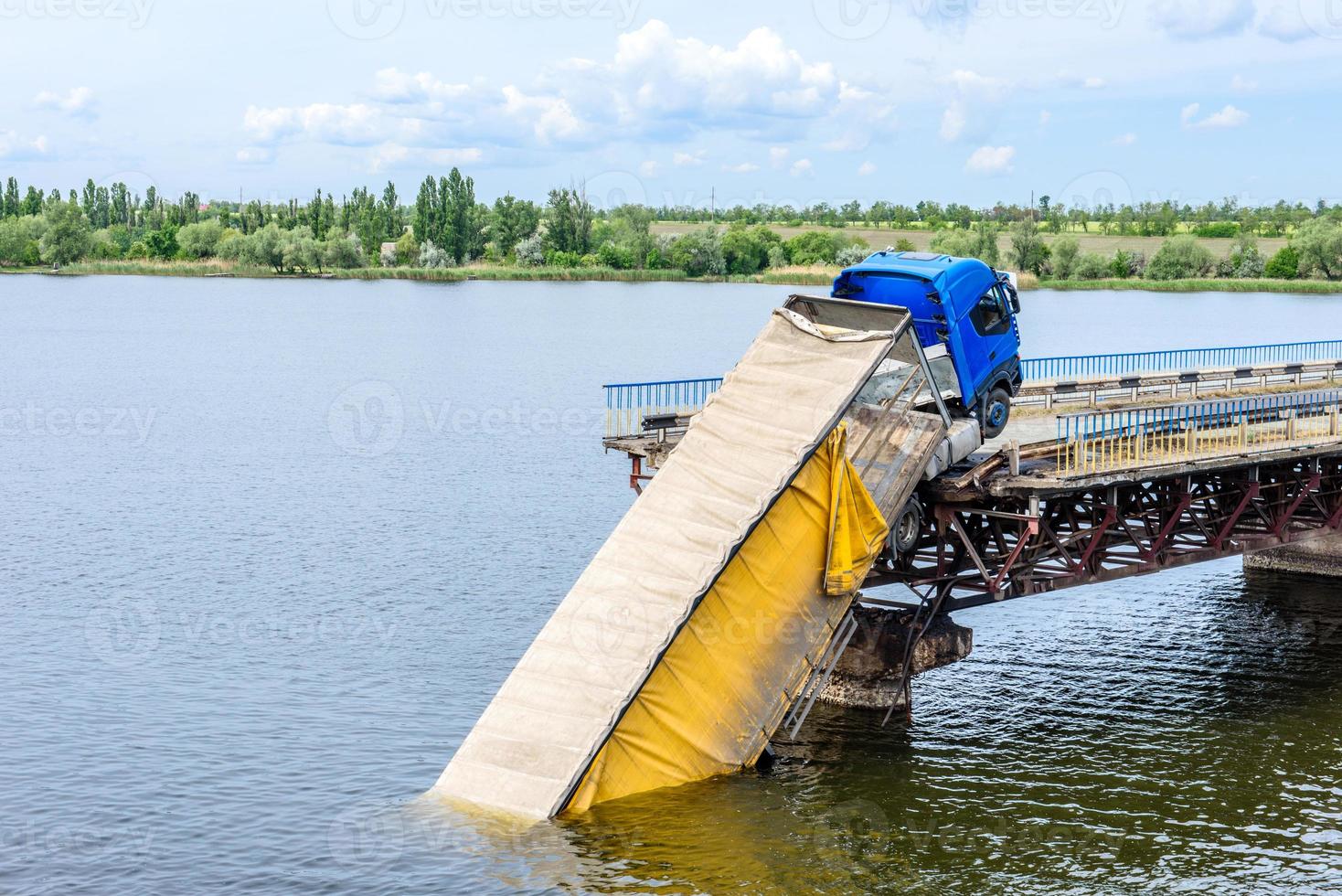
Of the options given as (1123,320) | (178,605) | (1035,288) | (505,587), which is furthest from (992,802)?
(1035,288)

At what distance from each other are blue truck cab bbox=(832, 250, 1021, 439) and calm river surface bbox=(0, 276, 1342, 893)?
774 centimetres

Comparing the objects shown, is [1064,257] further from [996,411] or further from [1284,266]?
[996,411]

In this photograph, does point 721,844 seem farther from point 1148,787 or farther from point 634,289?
point 634,289

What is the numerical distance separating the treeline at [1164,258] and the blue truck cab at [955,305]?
472 feet

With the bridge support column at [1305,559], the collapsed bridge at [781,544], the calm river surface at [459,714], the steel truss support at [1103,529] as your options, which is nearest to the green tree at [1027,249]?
the calm river surface at [459,714]

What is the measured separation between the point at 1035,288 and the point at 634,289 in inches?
2183

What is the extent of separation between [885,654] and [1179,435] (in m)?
8.41

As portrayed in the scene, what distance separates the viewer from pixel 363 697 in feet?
108

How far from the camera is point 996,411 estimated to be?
32.6 metres

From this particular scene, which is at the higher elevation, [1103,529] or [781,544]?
[781,544]

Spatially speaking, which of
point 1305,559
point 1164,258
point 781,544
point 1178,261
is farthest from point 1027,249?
point 781,544

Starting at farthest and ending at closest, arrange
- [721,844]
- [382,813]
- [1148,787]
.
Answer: [1148,787]
[382,813]
[721,844]

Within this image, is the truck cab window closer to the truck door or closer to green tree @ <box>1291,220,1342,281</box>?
the truck door

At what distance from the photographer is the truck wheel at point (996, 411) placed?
3228 cm
